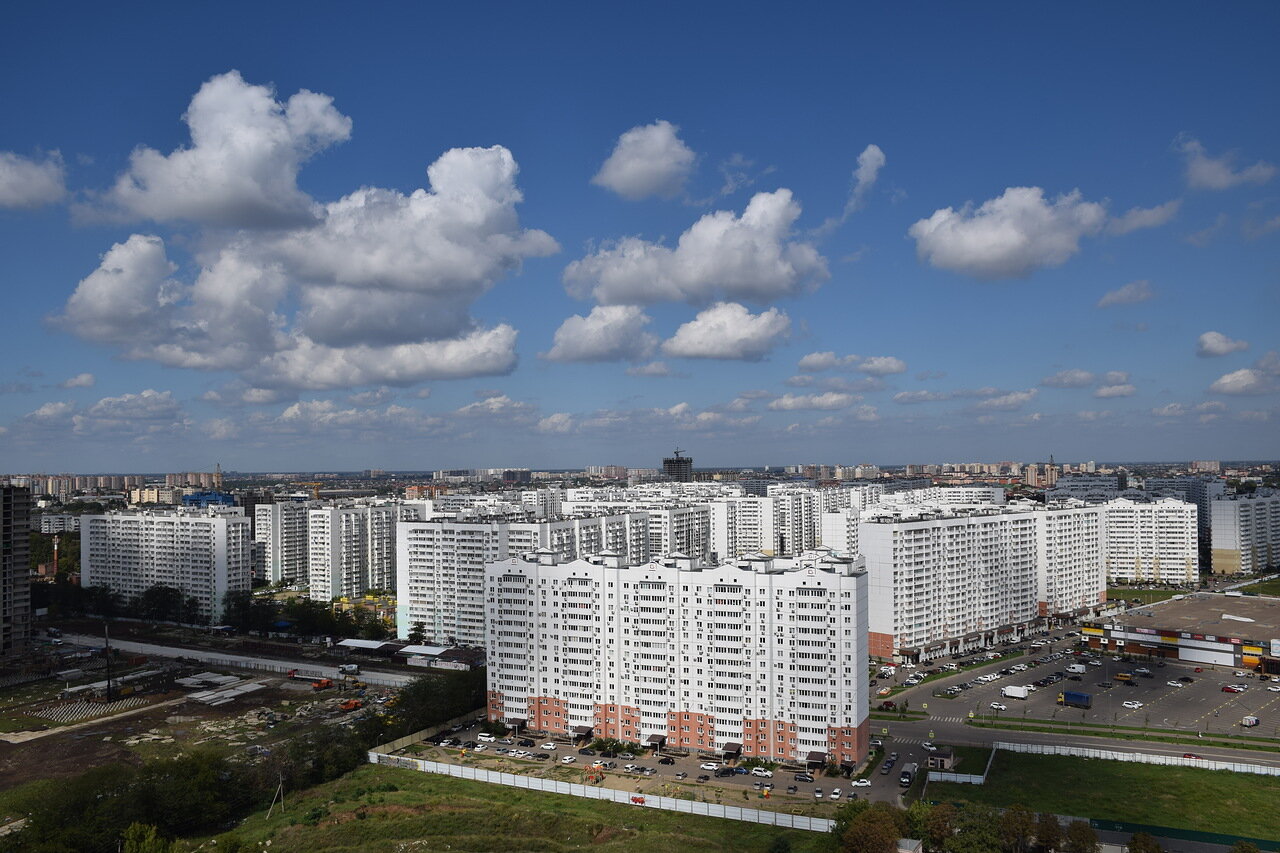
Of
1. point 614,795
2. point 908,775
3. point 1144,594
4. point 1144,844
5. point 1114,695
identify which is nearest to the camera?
point 1144,844

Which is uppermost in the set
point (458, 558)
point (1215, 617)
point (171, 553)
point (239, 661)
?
point (458, 558)

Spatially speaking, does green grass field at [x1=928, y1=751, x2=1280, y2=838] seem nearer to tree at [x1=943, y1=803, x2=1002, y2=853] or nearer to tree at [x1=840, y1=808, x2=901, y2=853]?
tree at [x1=943, y1=803, x2=1002, y2=853]

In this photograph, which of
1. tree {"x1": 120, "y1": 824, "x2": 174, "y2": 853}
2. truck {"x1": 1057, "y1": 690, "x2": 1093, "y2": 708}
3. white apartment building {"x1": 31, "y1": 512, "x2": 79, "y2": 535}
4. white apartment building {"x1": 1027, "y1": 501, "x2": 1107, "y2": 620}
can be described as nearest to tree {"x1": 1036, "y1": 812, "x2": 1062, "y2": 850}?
truck {"x1": 1057, "y1": 690, "x2": 1093, "y2": 708}

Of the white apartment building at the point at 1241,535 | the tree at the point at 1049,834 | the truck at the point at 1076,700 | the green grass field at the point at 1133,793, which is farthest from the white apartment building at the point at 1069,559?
the tree at the point at 1049,834

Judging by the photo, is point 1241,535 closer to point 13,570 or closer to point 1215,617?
point 1215,617

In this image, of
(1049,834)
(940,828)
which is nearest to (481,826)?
(940,828)
